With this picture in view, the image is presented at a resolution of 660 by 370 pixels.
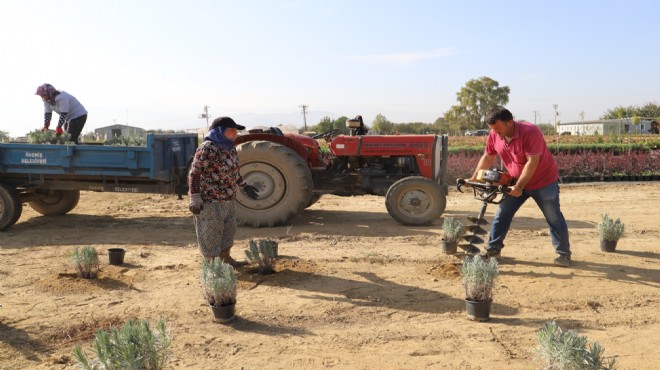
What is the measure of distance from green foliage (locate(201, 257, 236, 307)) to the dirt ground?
203mm

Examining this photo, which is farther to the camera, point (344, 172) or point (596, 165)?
point (596, 165)

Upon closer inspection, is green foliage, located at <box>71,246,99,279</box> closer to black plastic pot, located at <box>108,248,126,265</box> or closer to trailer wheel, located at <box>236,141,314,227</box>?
black plastic pot, located at <box>108,248,126,265</box>

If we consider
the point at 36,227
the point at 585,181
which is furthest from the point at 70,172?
the point at 585,181

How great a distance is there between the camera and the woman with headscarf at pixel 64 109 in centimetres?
872

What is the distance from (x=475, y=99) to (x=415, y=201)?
5077 centimetres

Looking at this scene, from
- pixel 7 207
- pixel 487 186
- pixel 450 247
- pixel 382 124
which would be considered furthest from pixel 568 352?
pixel 382 124

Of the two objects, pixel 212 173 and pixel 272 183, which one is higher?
pixel 212 173

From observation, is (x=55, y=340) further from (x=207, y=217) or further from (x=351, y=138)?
(x=351, y=138)

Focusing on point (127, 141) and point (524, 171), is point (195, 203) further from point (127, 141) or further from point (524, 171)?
point (127, 141)

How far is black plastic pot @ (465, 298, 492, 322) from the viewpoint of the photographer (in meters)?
4.27

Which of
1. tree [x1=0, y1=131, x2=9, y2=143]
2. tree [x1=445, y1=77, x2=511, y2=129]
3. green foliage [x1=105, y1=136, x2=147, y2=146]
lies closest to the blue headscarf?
green foliage [x1=105, y1=136, x2=147, y2=146]

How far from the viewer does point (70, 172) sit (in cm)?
834

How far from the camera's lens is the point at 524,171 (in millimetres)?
5332

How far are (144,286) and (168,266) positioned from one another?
2.33 ft
